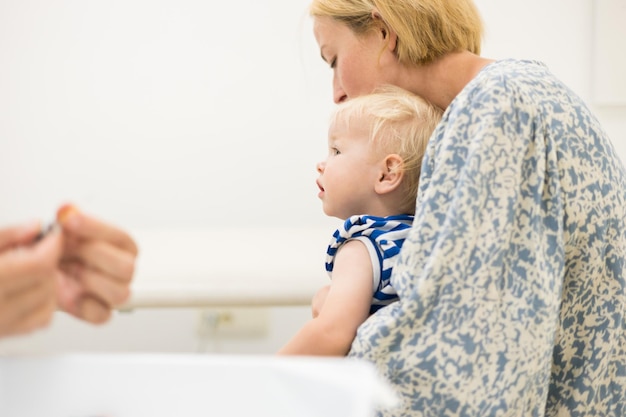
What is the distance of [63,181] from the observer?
2.20 metres

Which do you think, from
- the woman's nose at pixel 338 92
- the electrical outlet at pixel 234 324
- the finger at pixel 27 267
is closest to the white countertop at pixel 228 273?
the electrical outlet at pixel 234 324

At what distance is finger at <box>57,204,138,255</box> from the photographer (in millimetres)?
545

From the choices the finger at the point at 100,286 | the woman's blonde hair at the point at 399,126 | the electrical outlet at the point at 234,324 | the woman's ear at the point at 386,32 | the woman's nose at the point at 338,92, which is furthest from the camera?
the electrical outlet at the point at 234,324

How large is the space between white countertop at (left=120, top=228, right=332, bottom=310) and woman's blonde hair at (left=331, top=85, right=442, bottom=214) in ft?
1.69


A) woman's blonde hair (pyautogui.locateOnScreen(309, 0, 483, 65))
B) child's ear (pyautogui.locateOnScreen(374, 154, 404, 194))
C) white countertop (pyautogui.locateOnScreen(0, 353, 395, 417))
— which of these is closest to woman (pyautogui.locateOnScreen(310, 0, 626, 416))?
child's ear (pyautogui.locateOnScreen(374, 154, 404, 194))

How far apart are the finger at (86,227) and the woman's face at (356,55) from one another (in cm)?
77

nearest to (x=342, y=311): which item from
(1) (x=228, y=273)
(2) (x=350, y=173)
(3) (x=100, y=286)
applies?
(2) (x=350, y=173)

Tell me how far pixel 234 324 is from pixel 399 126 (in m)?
1.22

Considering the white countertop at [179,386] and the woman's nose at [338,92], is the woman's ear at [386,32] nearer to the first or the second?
the woman's nose at [338,92]

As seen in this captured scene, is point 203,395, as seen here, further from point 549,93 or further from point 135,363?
point 549,93

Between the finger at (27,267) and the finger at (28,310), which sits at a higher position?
the finger at (27,267)

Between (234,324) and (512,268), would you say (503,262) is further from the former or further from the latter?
Answer: (234,324)

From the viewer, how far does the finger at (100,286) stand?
583 millimetres

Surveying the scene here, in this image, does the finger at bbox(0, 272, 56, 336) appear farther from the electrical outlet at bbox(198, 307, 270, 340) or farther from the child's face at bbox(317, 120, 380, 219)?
the electrical outlet at bbox(198, 307, 270, 340)
